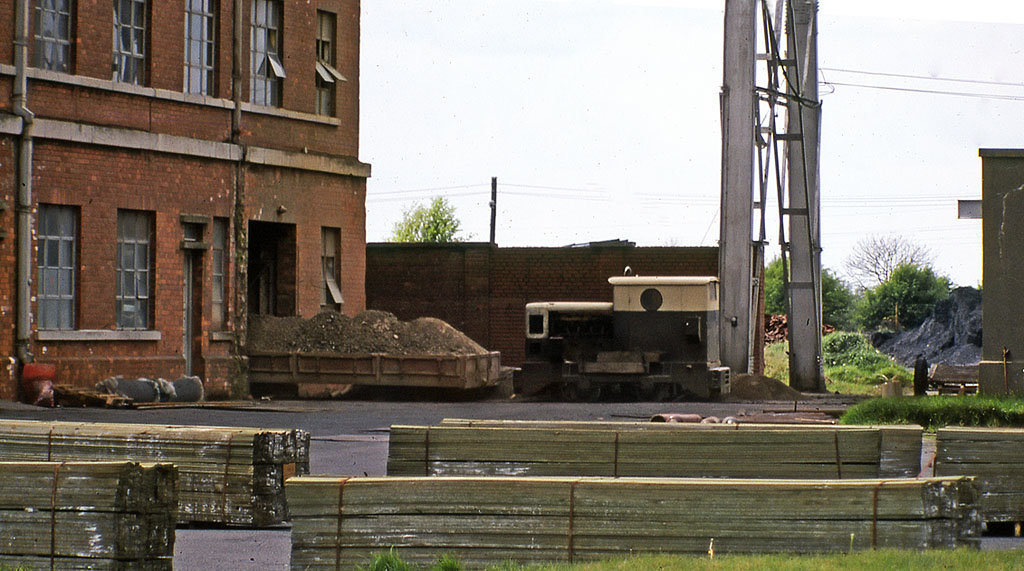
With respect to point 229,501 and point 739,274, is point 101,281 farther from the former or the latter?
point 229,501

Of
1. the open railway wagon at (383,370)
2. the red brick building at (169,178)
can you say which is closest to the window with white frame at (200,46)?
the red brick building at (169,178)

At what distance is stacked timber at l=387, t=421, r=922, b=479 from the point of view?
1012 cm

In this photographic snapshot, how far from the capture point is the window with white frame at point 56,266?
22547mm

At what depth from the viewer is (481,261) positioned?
37.9m

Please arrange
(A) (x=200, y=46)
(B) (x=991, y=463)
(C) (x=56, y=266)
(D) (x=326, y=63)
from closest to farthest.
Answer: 1. (B) (x=991, y=463)
2. (C) (x=56, y=266)
3. (A) (x=200, y=46)
4. (D) (x=326, y=63)

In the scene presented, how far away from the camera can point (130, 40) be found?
24.0 metres

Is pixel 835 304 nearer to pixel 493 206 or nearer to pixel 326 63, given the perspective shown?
pixel 493 206

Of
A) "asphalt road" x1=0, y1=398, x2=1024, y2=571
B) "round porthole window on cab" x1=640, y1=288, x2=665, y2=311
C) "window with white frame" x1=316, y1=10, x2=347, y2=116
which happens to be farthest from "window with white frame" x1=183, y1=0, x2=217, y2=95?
"round porthole window on cab" x1=640, y1=288, x2=665, y2=311

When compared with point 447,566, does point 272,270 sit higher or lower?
higher

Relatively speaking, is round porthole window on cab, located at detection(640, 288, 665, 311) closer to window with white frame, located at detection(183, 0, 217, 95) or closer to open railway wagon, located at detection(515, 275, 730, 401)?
open railway wagon, located at detection(515, 275, 730, 401)

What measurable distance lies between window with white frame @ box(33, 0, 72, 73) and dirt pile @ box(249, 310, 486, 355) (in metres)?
6.31

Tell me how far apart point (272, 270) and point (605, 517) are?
2116cm

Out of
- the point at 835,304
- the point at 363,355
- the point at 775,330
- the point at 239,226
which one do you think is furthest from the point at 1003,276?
the point at 835,304

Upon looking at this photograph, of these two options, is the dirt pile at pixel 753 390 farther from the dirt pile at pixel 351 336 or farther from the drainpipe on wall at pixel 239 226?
the drainpipe on wall at pixel 239 226
